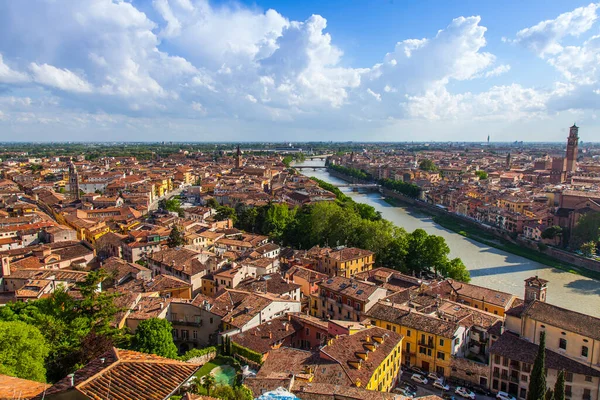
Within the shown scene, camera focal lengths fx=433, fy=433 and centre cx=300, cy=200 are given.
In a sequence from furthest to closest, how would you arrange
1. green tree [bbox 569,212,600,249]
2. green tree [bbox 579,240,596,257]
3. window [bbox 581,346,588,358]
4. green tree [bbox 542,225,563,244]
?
green tree [bbox 542,225,563,244], green tree [bbox 569,212,600,249], green tree [bbox 579,240,596,257], window [bbox 581,346,588,358]

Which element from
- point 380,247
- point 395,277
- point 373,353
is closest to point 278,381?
point 373,353

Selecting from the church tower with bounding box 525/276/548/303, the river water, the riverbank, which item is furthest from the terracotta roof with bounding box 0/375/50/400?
the riverbank

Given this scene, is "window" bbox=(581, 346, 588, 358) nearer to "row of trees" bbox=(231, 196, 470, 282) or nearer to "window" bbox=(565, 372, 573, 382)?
"window" bbox=(565, 372, 573, 382)

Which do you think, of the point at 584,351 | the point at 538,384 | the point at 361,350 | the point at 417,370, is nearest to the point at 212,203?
the point at 417,370

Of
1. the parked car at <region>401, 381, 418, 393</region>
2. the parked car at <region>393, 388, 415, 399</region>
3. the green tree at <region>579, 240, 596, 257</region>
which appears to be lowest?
the green tree at <region>579, 240, 596, 257</region>

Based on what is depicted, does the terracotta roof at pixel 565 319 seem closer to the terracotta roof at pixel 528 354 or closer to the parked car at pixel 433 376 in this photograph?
the terracotta roof at pixel 528 354

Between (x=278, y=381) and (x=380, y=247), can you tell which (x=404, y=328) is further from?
(x=380, y=247)

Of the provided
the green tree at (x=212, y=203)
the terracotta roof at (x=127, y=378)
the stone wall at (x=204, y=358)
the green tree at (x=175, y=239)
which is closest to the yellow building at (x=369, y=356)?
the stone wall at (x=204, y=358)
